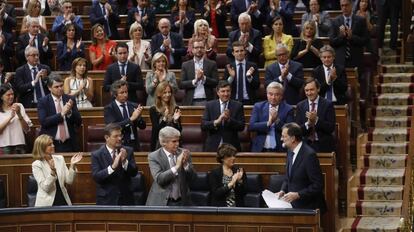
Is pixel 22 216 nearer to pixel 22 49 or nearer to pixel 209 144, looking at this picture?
pixel 209 144

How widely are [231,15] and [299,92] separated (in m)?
1.98

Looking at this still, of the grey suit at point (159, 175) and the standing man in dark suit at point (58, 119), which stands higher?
the standing man in dark suit at point (58, 119)

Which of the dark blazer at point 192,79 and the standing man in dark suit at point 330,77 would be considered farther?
the dark blazer at point 192,79

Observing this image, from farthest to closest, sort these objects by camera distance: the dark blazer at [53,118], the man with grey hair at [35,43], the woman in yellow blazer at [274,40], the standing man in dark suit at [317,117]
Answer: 1. the man with grey hair at [35,43]
2. the woman in yellow blazer at [274,40]
3. the dark blazer at [53,118]
4. the standing man in dark suit at [317,117]

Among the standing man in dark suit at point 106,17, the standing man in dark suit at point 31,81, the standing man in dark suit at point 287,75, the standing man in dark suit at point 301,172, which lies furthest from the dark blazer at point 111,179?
the standing man in dark suit at point 106,17

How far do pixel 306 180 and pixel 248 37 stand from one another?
8.80ft

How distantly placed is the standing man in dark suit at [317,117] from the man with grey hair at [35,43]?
3269 mm

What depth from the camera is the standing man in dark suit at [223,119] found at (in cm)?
1038

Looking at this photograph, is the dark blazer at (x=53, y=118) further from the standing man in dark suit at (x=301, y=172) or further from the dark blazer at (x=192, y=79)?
the standing man in dark suit at (x=301, y=172)

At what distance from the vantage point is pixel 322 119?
34.0ft

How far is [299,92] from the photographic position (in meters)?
11.2

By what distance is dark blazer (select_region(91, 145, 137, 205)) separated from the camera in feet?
32.3

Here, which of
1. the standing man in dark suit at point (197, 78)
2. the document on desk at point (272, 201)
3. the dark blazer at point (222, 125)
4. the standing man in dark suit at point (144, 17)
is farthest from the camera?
the standing man in dark suit at point (144, 17)

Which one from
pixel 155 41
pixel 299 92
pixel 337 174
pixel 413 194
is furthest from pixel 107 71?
pixel 413 194
